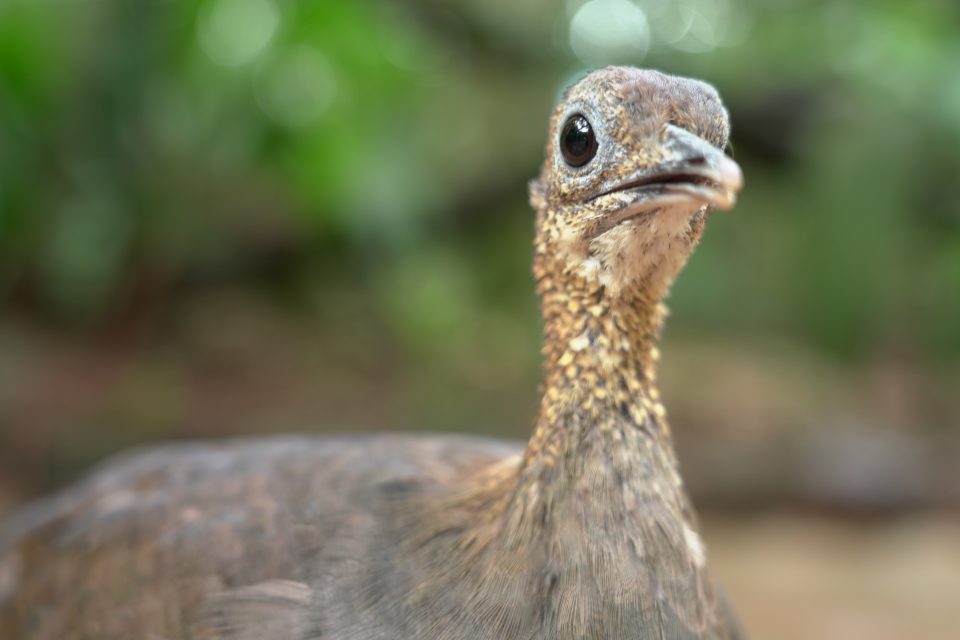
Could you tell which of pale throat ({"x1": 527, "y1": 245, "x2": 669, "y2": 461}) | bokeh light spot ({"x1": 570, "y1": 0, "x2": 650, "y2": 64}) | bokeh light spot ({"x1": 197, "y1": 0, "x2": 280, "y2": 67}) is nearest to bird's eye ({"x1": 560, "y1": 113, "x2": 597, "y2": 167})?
pale throat ({"x1": 527, "y1": 245, "x2": 669, "y2": 461})

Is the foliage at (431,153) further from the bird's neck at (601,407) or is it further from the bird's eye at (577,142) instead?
the bird's neck at (601,407)

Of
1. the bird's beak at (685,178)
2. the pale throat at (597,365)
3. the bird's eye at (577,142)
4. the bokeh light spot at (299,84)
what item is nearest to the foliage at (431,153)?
the bokeh light spot at (299,84)

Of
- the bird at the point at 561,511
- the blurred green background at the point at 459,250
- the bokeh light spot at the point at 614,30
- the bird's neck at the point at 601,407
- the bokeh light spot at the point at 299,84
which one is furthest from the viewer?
the bokeh light spot at the point at 614,30

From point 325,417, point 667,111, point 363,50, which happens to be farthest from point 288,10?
point 325,417

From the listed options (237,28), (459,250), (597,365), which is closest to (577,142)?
(597,365)

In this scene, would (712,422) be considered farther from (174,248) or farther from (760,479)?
(174,248)

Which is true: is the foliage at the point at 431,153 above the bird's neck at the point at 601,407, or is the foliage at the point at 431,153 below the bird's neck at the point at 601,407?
above

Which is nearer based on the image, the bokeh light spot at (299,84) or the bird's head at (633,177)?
the bird's head at (633,177)

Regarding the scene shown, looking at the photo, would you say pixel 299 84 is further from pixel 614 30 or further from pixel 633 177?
pixel 614 30
